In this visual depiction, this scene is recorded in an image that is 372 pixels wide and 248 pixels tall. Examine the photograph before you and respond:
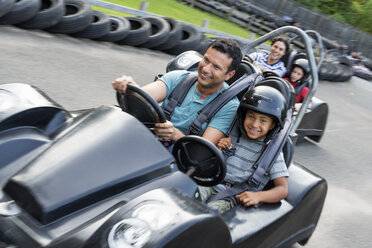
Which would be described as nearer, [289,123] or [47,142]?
[47,142]

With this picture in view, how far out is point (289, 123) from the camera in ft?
8.56

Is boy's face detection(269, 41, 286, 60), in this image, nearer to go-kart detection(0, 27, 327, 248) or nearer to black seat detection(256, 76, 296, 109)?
black seat detection(256, 76, 296, 109)

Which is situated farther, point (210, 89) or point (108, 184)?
point (210, 89)

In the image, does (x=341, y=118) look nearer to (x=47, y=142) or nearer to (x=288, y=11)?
(x=47, y=142)

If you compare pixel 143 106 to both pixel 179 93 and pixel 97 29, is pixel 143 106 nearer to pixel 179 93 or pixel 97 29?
pixel 179 93

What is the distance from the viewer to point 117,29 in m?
6.63

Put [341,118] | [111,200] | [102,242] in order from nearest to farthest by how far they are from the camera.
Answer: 1. [102,242]
2. [111,200]
3. [341,118]

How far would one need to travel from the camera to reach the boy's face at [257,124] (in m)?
2.34

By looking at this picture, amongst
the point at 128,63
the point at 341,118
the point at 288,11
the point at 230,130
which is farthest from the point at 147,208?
the point at 288,11

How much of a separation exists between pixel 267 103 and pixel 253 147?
0.99ft

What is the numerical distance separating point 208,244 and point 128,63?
4.86m

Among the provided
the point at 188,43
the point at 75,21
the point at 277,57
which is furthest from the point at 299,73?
the point at 75,21

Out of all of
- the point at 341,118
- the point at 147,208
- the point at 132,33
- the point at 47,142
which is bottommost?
the point at 341,118

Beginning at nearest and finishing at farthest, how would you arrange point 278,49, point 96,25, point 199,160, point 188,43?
point 199,160
point 278,49
point 96,25
point 188,43
